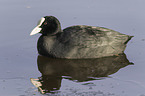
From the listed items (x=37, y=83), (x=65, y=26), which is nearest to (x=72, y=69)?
(x=37, y=83)

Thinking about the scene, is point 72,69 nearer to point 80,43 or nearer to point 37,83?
point 80,43

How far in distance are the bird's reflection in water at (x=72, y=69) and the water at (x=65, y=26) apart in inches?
1.7

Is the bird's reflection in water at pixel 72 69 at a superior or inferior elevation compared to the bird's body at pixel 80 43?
inferior

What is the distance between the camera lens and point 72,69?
7.60 metres

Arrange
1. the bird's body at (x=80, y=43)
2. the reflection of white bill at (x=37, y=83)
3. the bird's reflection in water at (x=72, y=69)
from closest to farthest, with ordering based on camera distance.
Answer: the reflection of white bill at (x=37, y=83) → the bird's reflection in water at (x=72, y=69) → the bird's body at (x=80, y=43)

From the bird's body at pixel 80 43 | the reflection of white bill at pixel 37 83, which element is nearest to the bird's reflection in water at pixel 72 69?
the reflection of white bill at pixel 37 83

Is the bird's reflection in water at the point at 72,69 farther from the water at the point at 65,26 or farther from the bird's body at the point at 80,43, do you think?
the bird's body at the point at 80,43

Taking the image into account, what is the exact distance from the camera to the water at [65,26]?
21.3ft

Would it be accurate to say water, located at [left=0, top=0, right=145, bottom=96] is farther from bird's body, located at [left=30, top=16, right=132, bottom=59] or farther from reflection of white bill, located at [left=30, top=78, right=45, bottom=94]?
bird's body, located at [left=30, top=16, right=132, bottom=59]

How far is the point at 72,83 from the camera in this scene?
6.71 meters

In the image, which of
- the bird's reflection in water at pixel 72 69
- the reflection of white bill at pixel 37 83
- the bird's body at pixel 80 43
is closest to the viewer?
the reflection of white bill at pixel 37 83

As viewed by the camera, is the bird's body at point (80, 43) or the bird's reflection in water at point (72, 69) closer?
the bird's reflection in water at point (72, 69)

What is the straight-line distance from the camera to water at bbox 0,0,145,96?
648 centimetres

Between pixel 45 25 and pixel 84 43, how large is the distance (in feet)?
3.77
